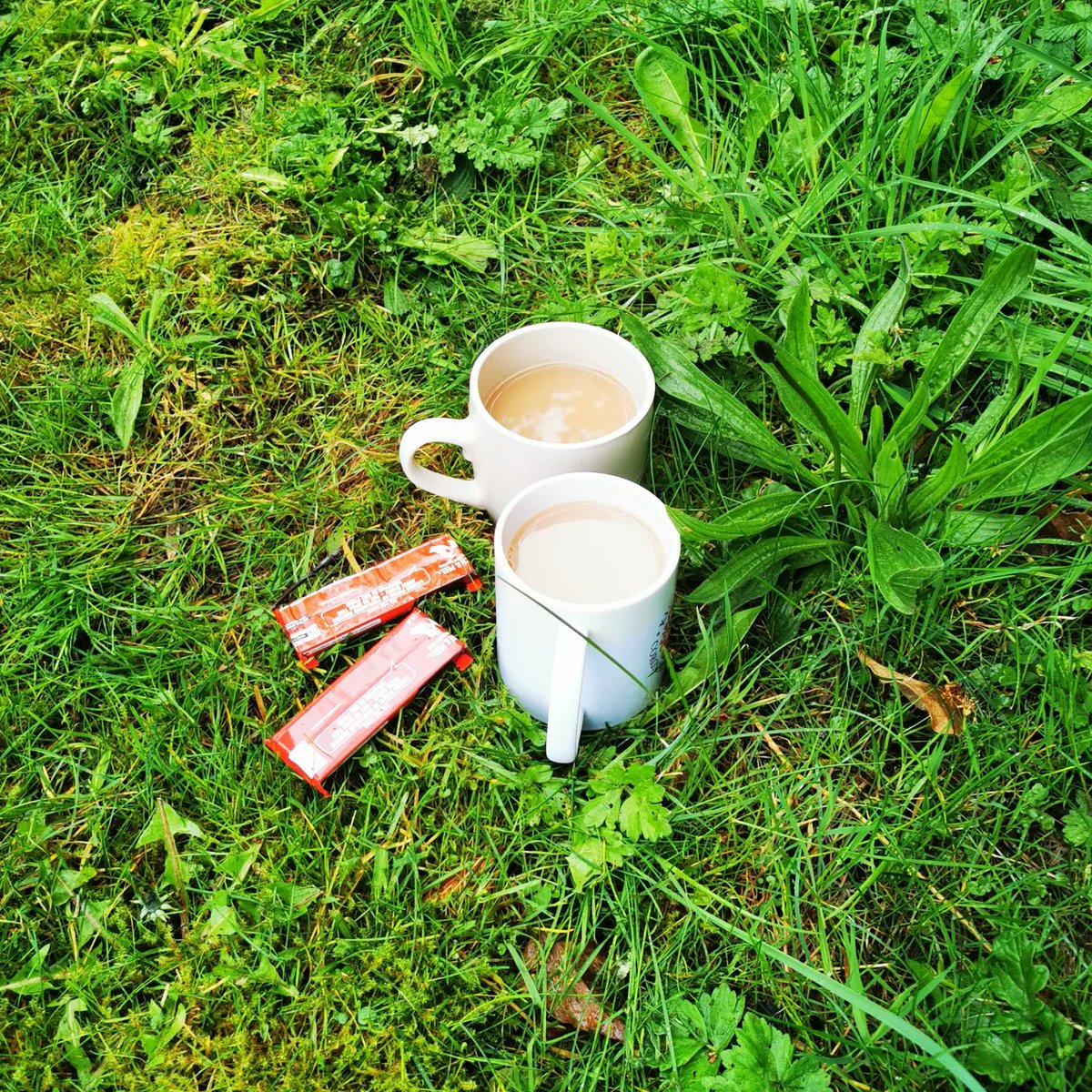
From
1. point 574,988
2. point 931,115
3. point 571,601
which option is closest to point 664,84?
point 931,115

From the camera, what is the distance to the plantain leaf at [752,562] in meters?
1.54

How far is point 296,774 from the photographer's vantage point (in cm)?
150

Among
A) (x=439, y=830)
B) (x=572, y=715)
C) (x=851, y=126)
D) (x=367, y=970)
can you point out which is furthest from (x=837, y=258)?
(x=367, y=970)

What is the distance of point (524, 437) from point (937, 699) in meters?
0.71

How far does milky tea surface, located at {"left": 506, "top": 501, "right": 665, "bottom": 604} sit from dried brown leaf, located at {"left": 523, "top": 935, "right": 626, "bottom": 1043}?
0.46m

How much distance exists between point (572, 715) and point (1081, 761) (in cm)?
66

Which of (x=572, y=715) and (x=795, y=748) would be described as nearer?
(x=572, y=715)

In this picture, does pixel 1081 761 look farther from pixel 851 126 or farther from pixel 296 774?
pixel 851 126

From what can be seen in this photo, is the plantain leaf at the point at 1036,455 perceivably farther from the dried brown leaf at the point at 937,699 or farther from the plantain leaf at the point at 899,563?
the dried brown leaf at the point at 937,699

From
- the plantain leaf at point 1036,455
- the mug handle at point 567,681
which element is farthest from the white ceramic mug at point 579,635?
the plantain leaf at point 1036,455

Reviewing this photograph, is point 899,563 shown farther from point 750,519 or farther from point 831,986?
point 831,986

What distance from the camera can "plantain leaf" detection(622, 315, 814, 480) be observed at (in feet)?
5.36

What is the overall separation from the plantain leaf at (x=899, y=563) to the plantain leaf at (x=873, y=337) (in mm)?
220

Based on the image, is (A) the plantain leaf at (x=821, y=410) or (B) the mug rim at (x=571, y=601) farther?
(A) the plantain leaf at (x=821, y=410)
